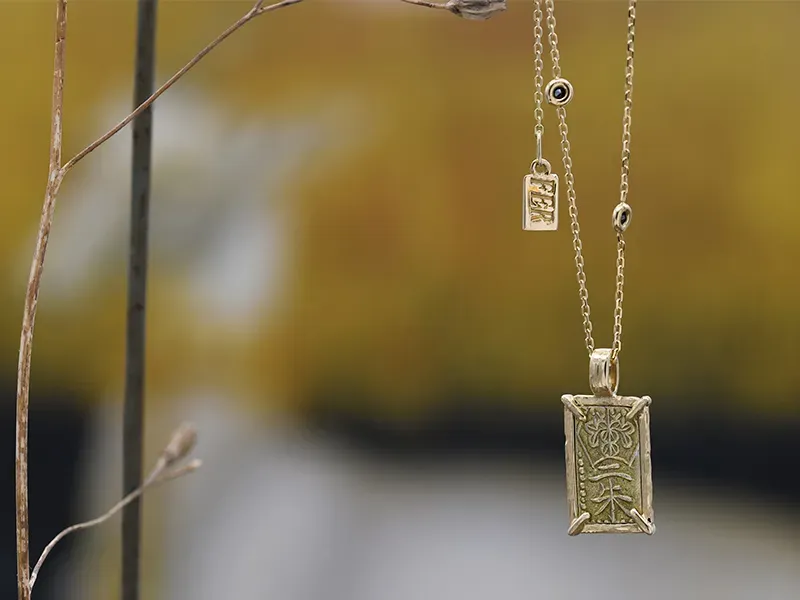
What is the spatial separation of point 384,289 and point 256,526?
1.55 ft

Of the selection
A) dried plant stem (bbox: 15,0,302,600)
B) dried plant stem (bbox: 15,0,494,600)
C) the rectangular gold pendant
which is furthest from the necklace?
dried plant stem (bbox: 15,0,302,600)

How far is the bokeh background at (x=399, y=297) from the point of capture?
137cm

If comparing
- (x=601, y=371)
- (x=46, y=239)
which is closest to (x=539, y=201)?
(x=601, y=371)

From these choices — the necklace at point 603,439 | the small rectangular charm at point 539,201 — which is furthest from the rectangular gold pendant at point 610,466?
the small rectangular charm at point 539,201

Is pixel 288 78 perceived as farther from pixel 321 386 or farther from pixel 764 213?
pixel 764 213

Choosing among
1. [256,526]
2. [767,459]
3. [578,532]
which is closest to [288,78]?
[256,526]

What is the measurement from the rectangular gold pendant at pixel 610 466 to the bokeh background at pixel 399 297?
491mm

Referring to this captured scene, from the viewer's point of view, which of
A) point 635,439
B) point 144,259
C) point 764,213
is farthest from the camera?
point 764,213

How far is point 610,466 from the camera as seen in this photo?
89 centimetres

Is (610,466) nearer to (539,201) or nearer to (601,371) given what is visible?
(601,371)

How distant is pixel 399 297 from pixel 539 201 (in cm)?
56

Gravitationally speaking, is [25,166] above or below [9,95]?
below

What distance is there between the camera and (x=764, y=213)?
1.38 metres

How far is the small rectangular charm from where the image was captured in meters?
0.89
